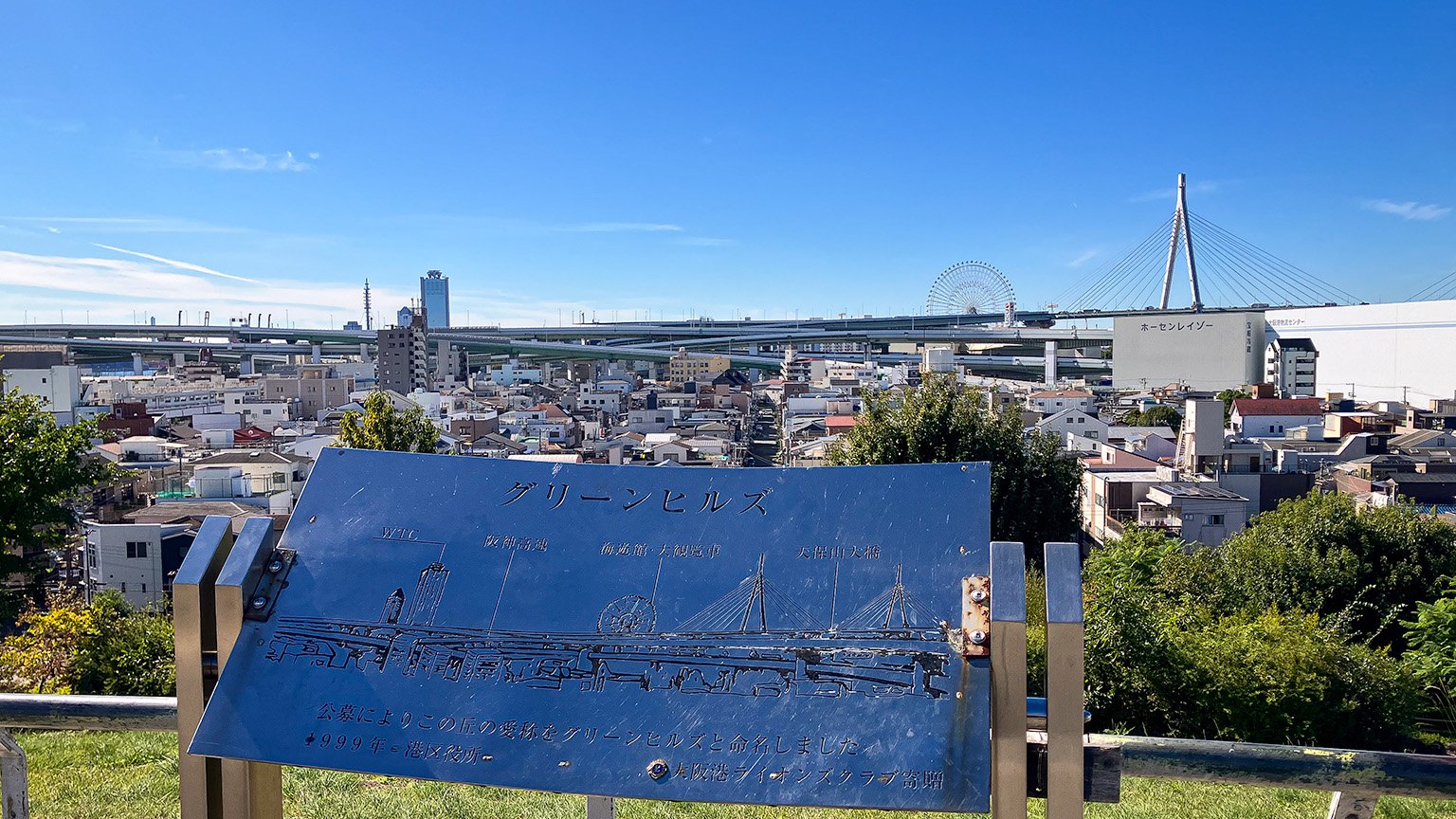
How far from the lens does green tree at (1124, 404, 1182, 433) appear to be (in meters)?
22.0

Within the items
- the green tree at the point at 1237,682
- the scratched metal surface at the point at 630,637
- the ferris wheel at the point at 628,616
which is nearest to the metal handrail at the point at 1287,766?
the scratched metal surface at the point at 630,637

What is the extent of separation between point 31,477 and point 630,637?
5236 mm

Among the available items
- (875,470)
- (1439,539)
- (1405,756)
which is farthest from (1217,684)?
(1439,539)

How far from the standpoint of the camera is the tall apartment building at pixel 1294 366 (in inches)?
1240

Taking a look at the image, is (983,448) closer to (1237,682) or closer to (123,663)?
(1237,682)

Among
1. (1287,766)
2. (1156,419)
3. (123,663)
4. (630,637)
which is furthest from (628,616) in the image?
(1156,419)

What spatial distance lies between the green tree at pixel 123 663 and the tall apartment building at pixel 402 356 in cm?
3285

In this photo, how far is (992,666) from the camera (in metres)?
1.18

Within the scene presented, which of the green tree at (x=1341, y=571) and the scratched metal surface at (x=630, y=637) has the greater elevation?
the scratched metal surface at (x=630, y=637)

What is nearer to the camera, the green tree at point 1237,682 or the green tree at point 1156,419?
the green tree at point 1237,682

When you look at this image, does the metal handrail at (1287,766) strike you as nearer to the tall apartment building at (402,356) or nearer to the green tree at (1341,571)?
the green tree at (1341,571)

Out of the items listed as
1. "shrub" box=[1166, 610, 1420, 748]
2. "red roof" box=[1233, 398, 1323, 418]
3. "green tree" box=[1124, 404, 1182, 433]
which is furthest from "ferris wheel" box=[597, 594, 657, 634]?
"red roof" box=[1233, 398, 1323, 418]

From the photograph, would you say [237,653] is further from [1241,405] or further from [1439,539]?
[1241,405]

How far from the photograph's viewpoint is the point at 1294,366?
3172 cm
